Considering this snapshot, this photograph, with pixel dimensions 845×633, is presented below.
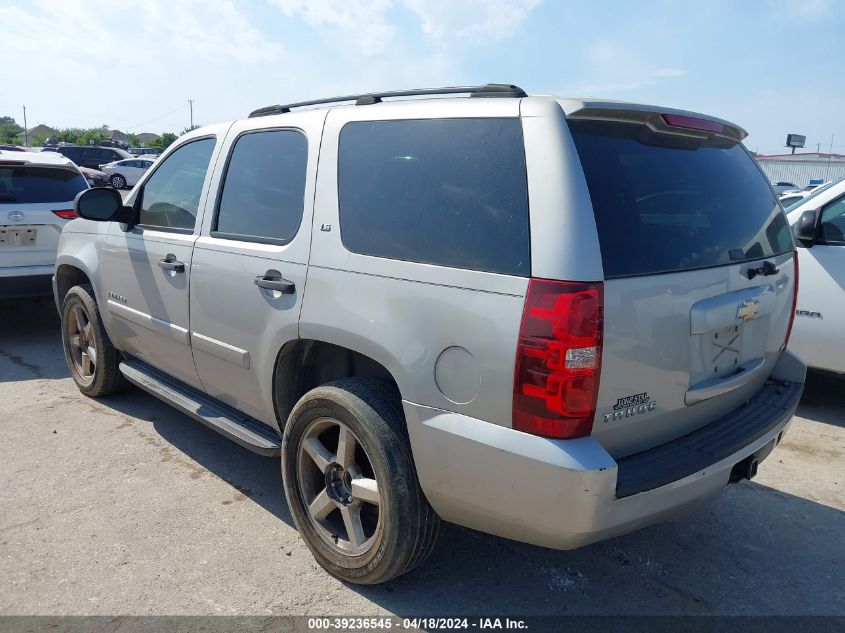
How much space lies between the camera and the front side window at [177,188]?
383 centimetres

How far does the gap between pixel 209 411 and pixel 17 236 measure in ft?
13.3

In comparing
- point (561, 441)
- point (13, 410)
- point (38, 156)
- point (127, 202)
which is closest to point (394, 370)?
point (561, 441)

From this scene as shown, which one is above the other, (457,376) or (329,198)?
(329,198)

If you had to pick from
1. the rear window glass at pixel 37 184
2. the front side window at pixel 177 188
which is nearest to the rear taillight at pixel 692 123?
the front side window at pixel 177 188

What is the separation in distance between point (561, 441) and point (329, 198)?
4.77ft

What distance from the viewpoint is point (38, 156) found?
6.99 m

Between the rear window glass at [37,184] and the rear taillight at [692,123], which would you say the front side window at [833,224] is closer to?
the rear taillight at [692,123]

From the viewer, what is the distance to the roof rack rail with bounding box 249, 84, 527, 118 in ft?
8.36

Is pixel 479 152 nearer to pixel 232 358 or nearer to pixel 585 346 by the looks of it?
pixel 585 346

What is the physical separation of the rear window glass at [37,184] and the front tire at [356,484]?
16.6 feet

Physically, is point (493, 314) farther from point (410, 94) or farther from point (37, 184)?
point (37, 184)

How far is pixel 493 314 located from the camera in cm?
222

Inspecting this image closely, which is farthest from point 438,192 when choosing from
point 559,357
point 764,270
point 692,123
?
point 764,270

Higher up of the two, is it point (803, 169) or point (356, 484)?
point (803, 169)
